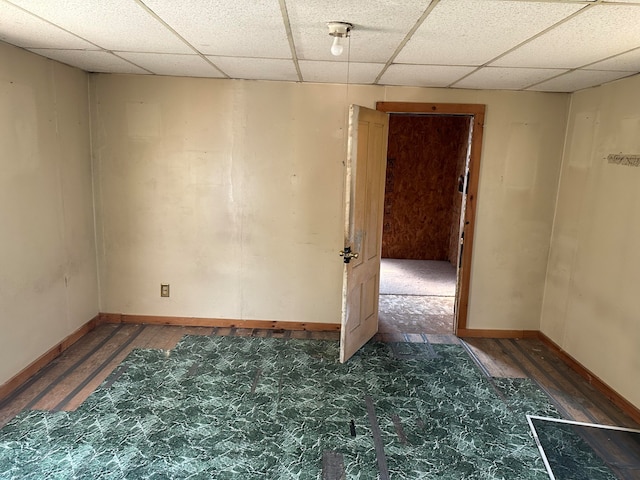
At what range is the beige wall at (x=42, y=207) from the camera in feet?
9.21

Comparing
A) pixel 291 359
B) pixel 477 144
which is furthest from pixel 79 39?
pixel 477 144

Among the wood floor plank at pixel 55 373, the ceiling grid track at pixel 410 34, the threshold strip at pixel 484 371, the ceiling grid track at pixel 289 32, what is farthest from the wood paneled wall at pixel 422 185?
the wood floor plank at pixel 55 373

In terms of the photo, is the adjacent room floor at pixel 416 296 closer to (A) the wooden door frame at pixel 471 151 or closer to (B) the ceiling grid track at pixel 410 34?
(A) the wooden door frame at pixel 471 151

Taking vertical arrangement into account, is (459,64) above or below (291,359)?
above

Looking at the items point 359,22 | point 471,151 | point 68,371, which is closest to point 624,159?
point 471,151

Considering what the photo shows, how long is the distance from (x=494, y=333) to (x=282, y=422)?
2.49 meters

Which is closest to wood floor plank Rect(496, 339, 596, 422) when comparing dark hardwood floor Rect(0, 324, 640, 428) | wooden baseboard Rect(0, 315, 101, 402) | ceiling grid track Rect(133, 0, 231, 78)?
dark hardwood floor Rect(0, 324, 640, 428)

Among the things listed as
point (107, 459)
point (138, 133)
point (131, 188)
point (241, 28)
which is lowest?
point (107, 459)

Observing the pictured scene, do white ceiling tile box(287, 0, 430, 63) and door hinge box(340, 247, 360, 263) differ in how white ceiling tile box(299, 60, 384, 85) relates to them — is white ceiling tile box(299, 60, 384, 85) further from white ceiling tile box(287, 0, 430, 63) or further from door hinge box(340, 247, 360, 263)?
door hinge box(340, 247, 360, 263)

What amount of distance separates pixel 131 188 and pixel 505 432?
3.69 meters

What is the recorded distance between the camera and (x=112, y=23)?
2.22m

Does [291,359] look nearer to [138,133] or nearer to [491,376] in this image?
[491,376]

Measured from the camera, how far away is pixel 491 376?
332 cm

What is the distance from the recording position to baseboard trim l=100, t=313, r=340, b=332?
412 cm
